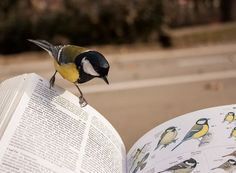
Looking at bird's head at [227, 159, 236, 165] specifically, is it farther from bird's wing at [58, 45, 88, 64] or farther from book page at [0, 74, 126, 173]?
bird's wing at [58, 45, 88, 64]

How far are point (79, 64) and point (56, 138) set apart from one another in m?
0.22

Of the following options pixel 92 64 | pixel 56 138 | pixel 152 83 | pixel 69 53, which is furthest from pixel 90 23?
pixel 56 138

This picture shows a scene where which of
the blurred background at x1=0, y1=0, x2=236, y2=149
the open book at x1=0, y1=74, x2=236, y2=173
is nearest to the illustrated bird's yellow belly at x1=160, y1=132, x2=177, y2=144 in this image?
the open book at x1=0, y1=74, x2=236, y2=173

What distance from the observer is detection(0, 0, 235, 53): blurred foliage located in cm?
571

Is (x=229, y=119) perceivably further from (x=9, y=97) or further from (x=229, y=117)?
(x=9, y=97)

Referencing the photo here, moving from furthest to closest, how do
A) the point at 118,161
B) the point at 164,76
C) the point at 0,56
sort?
the point at 0,56 → the point at 164,76 → the point at 118,161

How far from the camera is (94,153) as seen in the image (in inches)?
44.6

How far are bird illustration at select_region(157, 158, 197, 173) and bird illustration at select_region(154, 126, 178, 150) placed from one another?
92mm

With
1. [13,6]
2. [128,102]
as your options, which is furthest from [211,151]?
[13,6]

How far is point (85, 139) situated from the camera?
1.15 metres

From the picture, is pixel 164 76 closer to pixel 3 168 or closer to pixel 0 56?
pixel 0 56

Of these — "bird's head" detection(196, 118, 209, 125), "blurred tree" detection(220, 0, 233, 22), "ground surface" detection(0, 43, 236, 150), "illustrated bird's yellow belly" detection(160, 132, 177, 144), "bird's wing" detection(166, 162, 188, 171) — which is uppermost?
"bird's head" detection(196, 118, 209, 125)

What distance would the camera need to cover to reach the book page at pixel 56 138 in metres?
0.98

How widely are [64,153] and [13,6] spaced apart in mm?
5096
